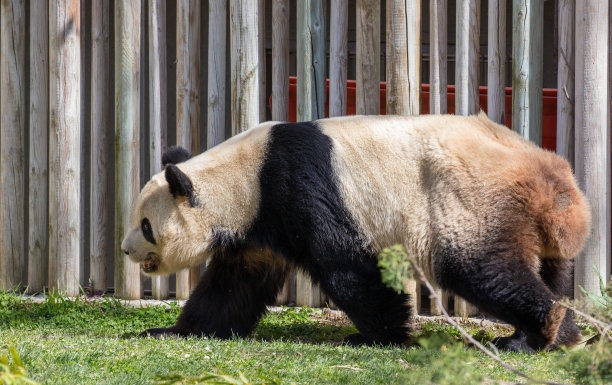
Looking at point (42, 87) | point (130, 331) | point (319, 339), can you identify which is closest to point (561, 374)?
point (319, 339)

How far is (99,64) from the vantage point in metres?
6.97

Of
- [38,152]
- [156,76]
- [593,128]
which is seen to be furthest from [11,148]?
[593,128]

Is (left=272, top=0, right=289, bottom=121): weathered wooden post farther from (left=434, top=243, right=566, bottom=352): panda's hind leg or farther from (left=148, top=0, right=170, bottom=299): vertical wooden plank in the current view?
(left=434, top=243, right=566, bottom=352): panda's hind leg

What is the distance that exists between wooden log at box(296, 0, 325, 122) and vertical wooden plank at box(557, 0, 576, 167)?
1902 mm

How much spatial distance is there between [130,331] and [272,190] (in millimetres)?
1747

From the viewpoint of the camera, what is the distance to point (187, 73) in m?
6.64

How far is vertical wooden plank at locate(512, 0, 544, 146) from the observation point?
5.95 metres

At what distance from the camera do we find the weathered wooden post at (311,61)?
6.41m

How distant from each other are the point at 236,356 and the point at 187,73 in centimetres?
314

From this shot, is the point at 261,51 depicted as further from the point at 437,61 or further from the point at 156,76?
the point at 437,61

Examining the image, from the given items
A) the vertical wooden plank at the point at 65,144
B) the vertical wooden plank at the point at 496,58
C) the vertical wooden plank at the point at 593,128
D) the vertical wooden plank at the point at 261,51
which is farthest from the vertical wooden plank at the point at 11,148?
the vertical wooden plank at the point at 593,128

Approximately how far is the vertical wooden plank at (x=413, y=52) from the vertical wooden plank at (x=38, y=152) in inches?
134

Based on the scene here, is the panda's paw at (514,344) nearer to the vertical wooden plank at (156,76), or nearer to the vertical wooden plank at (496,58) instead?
the vertical wooden plank at (496,58)

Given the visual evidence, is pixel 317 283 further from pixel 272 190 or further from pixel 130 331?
pixel 130 331
